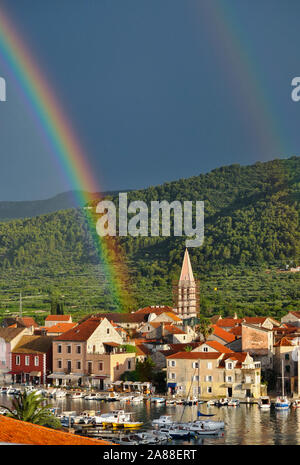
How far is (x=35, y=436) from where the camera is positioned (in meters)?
9.20

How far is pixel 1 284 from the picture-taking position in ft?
333

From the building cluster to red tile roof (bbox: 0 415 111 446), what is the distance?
2648 centimetres

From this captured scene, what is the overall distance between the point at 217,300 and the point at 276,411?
4512 centimetres

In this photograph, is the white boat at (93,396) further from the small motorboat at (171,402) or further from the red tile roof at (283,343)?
the red tile roof at (283,343)

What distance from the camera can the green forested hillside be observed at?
272 feet

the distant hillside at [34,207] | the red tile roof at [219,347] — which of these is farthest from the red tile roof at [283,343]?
the distant hillside at [34,207]

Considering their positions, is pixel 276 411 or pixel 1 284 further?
pixel 1 284

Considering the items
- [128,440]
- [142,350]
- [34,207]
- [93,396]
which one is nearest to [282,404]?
[128,440]

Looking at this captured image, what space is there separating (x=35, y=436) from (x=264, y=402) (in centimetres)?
2569

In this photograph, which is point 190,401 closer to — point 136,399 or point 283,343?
point 136,399
